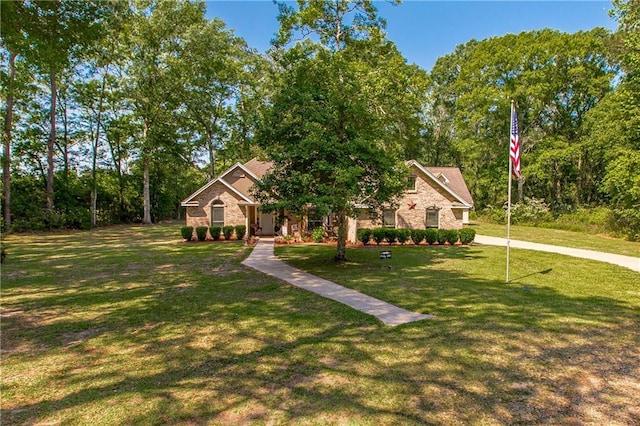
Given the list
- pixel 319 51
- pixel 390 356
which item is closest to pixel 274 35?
pixel 319 51

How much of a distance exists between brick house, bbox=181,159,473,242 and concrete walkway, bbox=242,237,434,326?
22.5ft

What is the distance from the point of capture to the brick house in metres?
21.9

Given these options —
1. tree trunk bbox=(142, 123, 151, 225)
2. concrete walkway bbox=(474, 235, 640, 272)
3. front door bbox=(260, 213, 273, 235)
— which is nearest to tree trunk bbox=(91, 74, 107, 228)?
tree trunk bbox=(142, 123, 151, 225)

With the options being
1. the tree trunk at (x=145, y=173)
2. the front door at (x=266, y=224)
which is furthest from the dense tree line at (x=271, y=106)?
the front door at (x=266, y=224)

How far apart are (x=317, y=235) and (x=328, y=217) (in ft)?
6.45

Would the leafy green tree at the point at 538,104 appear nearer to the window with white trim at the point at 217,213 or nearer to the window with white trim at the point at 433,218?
the window with white trim at the point at 433,218

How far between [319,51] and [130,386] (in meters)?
18.4

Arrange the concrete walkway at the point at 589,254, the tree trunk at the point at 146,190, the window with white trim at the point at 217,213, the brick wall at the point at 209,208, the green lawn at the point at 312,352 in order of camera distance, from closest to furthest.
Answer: the green lawn at the point at 312,352 < the concrete walkway at the point at 589,254 < the brick wall at the point at 209,208 < the window with white trim at the point at 217,213 < the tree trunk at the point at 146,190

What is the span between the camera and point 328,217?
22.2 meters

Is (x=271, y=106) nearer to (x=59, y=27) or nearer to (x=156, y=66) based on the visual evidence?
(x=59, y=27)

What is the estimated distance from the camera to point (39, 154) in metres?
31.3

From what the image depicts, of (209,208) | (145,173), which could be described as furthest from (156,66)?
(209,208)

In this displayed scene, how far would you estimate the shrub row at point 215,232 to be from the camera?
21.4 metres

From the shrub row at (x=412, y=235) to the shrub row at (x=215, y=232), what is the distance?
7892 millimetres
